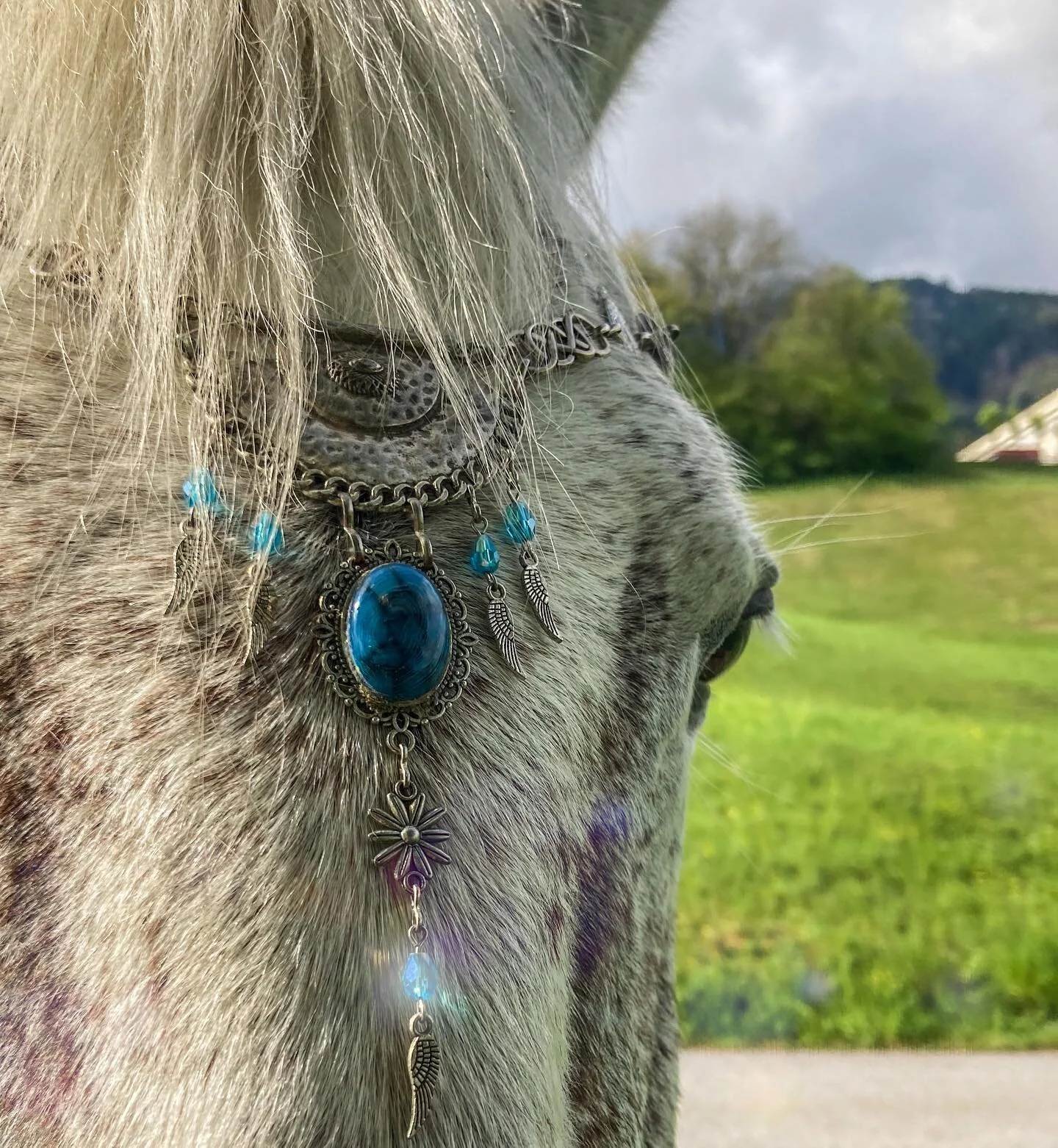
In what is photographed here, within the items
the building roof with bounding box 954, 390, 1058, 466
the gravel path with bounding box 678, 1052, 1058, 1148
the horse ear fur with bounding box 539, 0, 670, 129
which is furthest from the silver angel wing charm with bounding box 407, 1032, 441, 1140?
the gravel path with bounding box 678, 1052, 1058, 1148

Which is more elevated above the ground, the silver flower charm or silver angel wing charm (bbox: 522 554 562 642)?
silver angel wing charm (bbox: 522 554 562 642)

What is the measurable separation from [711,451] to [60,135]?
58 cm

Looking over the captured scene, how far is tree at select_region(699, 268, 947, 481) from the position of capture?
4.21 meters

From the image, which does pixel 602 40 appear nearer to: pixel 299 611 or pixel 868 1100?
pixel 299 611

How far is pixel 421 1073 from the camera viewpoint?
1.64 ft

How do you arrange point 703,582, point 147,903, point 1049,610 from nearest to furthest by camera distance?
1. point 147,903
2. point 703,582
3. point 1049,610

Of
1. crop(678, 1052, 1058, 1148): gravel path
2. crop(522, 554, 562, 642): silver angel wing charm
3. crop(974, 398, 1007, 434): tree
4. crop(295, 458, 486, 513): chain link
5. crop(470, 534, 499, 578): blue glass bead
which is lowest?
crop(678, 1052, 1058, 1148): gravel path

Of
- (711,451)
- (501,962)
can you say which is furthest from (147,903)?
(711,451)

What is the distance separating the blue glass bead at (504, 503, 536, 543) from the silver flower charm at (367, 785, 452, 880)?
20 centimetres

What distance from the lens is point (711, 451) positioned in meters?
0.89

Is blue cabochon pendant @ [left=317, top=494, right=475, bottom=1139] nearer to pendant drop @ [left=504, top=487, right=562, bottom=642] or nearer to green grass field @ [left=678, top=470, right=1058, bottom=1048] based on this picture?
pendant drop @ [left=504, top=487, right=562, bottom=642]

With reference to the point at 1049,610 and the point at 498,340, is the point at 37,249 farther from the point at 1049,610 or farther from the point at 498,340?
the point at 1049,610

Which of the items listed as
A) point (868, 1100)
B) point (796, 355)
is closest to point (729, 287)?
point (796, 355)

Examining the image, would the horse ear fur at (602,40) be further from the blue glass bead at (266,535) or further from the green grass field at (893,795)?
the green grass field at (893,795)
